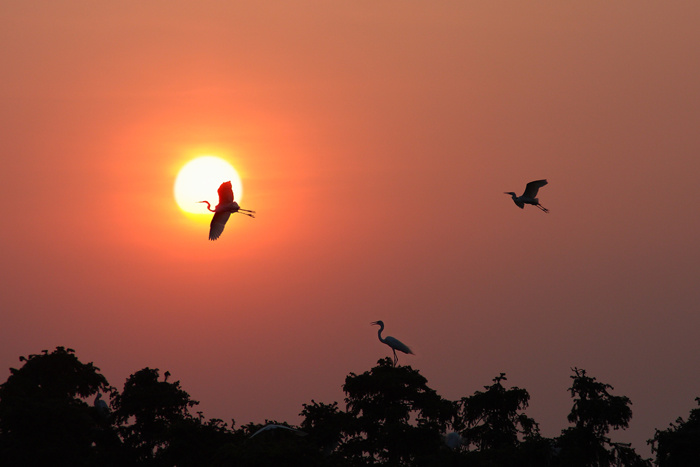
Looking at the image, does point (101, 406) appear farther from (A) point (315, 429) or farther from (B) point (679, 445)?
(B) point (679, 445)

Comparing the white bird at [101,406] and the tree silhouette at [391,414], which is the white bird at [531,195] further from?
the white bird at [101,406]

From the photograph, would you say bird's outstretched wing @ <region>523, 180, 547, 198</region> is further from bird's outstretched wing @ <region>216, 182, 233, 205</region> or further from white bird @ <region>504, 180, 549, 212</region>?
bird's outstretched wing @ <region>216, 182, 233, 205</region>

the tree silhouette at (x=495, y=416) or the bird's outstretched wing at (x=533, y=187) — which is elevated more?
the bird's outstretched wing at (x=533, y=187)

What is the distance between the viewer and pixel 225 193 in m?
50.0

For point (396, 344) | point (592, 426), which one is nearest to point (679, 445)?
point (592, 426)

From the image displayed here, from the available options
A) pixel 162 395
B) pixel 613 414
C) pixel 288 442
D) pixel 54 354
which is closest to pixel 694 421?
pixel 613 414

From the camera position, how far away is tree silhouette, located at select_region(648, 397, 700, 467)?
53.6 meters

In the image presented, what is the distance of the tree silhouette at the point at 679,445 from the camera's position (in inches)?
2110

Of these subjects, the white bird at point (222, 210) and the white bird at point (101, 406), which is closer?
the white bird at point (222, 210)

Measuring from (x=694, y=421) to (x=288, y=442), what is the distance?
21766mm

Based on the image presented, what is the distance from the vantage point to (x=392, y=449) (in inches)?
2143

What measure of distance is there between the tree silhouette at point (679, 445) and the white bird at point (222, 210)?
928 inches

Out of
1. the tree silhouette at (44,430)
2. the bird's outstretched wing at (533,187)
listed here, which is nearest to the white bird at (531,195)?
the bird's outstretched wing at (533,187)

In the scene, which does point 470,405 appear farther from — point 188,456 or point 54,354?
point 54,354
